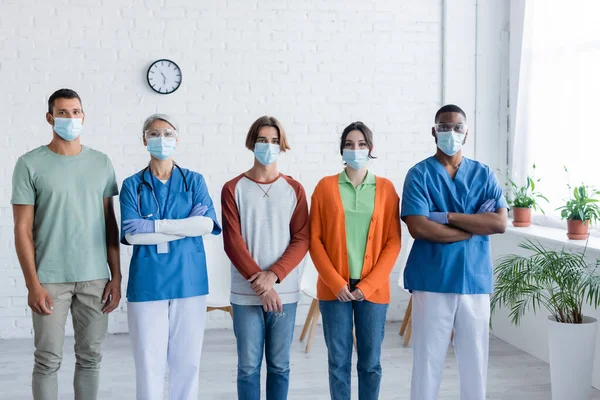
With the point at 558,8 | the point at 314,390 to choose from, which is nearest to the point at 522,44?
the point at 558,8

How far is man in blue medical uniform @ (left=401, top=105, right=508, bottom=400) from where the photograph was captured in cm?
264

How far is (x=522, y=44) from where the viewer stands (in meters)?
4.68

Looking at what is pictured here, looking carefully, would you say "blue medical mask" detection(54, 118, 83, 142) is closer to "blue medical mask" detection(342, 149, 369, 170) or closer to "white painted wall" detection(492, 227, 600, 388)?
"blue medical mask" detection(342, 149, 369, 170)

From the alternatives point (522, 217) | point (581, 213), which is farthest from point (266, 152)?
point (522, 217)

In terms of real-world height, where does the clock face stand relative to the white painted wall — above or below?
above

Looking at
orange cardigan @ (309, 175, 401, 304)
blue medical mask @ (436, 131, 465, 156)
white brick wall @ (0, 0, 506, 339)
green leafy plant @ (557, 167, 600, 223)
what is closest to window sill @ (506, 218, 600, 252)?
green leafy plant @ (557, 167, 600, 223)

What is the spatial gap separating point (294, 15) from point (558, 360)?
3.08 m

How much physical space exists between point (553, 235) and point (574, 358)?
109 cm

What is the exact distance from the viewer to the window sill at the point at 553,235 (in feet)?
12.0

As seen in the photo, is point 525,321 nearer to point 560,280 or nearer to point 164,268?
point 560,280

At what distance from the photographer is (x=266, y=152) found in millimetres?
2707

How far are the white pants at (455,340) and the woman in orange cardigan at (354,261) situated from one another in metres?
0.17

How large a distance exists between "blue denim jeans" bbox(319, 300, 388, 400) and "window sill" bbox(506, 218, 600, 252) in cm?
160

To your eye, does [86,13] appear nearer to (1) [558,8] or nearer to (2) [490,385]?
(1) [558,8]
